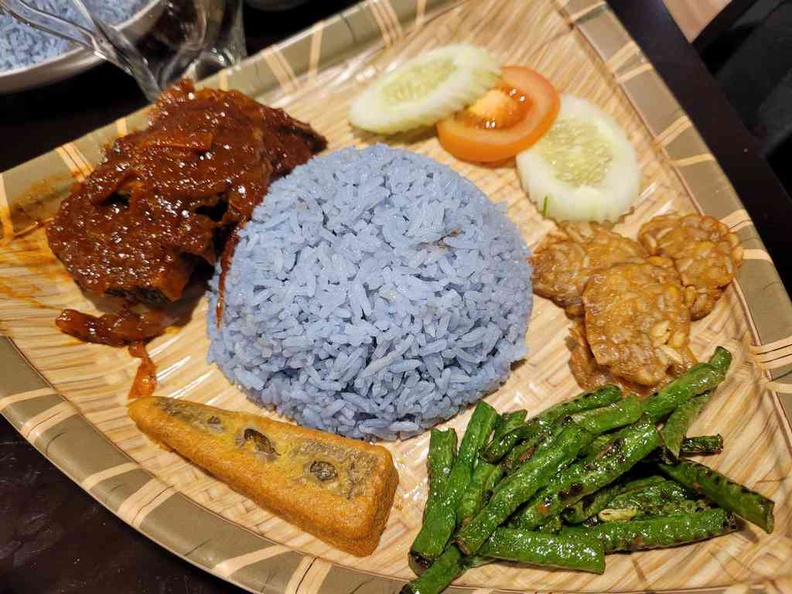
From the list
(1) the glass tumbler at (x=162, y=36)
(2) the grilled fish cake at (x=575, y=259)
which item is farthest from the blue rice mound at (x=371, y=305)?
(1) the glass tumbler at (x=162, y=36)

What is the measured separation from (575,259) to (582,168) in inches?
27.8

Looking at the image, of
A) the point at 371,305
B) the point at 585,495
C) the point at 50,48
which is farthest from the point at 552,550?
the point at 50,48

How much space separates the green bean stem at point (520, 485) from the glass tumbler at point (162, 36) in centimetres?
382

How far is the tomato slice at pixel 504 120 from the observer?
161 inches

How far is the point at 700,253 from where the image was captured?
134 inches

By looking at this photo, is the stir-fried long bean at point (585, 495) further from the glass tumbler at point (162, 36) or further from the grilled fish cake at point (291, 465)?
the glass tumbler at point (162, 36)

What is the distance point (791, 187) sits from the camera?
13.6 ft

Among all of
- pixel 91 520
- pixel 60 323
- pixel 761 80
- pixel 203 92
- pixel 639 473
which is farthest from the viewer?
pixel 761 80

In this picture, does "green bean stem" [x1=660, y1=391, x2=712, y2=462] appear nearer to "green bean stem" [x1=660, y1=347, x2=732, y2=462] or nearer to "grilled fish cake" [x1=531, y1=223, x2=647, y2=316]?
"green bean stem" [x1=660, y1=347, x2=732, y2=462]

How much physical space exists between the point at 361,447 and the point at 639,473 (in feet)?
4.33

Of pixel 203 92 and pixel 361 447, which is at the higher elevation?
pixel 203 92

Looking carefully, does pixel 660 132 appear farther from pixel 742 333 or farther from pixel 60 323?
pixel 60 323

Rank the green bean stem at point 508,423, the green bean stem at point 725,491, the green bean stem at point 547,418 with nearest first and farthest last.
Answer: the green bean stem at point 725,491
the green bean stem at point 547,418
the green bean stem at point 508,423

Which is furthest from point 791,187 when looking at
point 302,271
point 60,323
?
point 60,323
